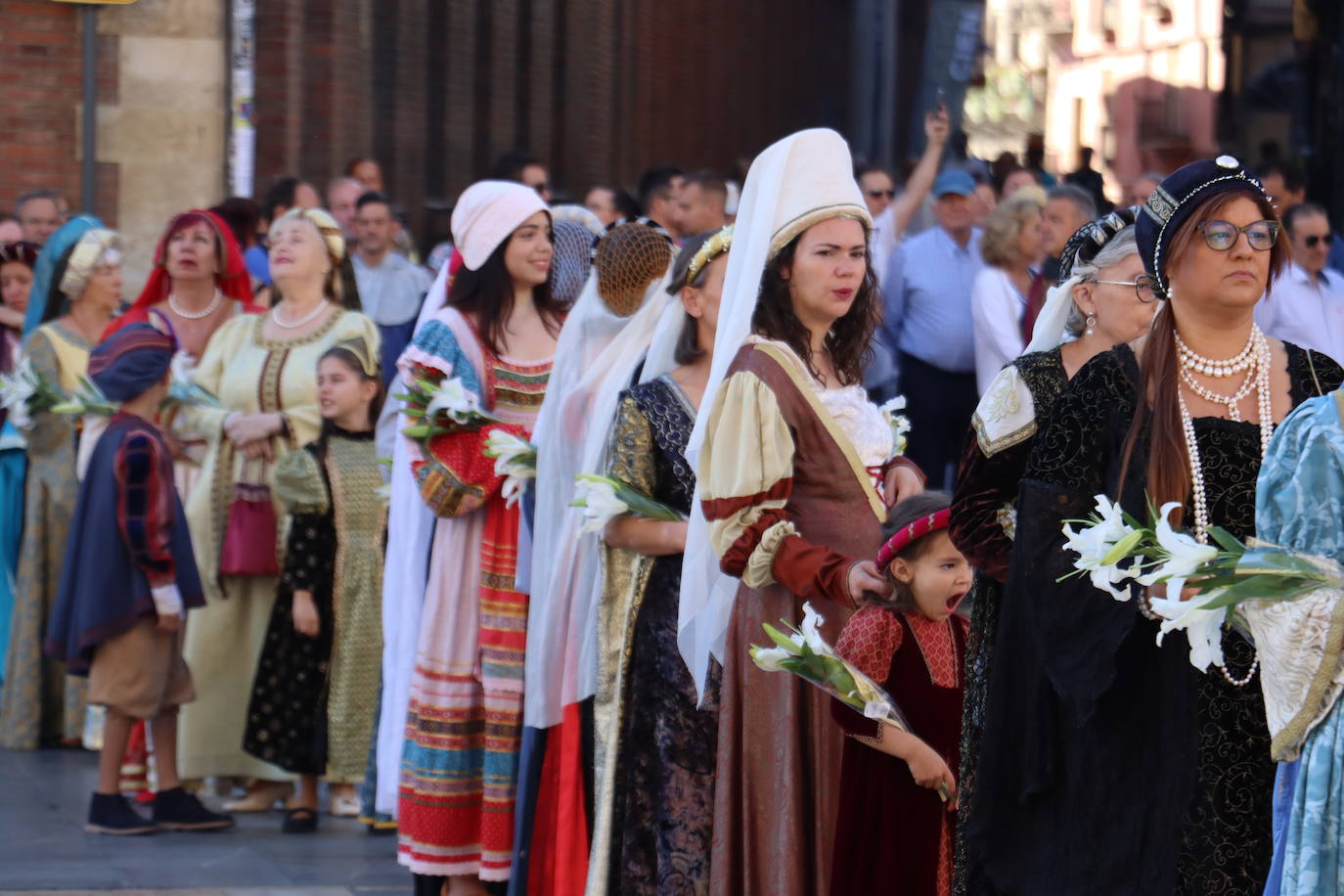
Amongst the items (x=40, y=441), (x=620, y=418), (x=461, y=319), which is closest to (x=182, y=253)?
(x=40, y=441)

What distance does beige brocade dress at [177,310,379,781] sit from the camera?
827 cm

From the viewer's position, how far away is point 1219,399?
392 cm

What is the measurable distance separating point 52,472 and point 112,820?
2452 millimetres

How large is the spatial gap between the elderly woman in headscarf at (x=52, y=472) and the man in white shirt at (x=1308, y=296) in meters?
5.21

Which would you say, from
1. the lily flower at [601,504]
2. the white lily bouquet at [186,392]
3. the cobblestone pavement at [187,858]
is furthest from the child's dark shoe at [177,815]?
the lily flower at [601,504]

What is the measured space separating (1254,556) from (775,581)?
1596mm

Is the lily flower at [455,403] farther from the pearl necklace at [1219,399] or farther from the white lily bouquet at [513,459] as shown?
the pearl necklace at [1219,399]

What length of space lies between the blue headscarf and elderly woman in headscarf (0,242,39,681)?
22cm

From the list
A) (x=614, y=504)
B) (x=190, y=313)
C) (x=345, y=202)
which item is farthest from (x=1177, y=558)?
(x=345, y=202)

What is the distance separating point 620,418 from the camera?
558cm

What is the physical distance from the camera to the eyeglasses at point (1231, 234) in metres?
3.86

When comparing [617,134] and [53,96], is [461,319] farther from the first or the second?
[617,134]

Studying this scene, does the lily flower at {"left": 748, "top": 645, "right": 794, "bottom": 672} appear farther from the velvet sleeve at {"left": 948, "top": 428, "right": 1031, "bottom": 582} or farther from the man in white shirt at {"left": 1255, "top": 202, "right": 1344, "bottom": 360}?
the man in white shirt at {"left": 1255, "top": 202, "right": 1344, "bottom": 360}

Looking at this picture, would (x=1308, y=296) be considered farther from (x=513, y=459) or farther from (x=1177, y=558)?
(x=1177, y=558)
